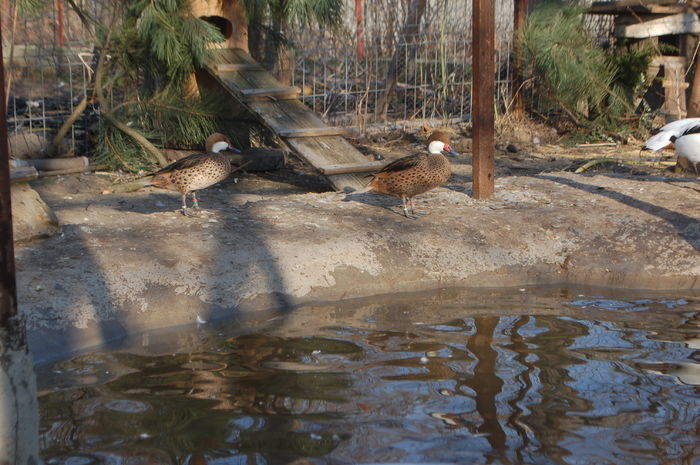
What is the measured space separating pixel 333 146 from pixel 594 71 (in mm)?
4571

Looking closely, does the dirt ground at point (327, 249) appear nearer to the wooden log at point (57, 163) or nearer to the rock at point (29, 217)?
the rock at point (29, 217)

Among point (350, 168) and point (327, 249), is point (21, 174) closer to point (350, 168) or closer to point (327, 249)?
point (327, 249)

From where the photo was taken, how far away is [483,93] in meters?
7.16

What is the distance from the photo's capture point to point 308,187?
9.11 metres

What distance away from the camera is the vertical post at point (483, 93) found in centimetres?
707

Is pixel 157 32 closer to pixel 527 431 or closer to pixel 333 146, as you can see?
pixel 333 146

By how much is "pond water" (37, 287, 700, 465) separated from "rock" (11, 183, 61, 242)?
1.25m

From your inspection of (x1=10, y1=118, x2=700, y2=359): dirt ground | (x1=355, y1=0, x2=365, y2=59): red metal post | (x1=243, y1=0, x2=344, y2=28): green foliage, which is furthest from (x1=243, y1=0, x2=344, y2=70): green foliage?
(x1=10, y1=118, x2=700, y2=359): dirt ground

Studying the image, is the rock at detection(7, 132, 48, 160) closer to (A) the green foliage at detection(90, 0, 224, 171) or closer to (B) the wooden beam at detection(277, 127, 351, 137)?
(A) the green foliage at detection(90, 0, 224, 171)

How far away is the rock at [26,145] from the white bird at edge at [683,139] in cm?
610

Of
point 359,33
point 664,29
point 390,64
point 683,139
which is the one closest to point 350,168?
point 683,139

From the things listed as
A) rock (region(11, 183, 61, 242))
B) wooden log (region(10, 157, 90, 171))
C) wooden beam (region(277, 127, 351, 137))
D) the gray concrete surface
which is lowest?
the gray concrete surface

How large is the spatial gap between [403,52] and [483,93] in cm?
557

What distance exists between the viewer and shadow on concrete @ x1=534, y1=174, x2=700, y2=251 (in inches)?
254
